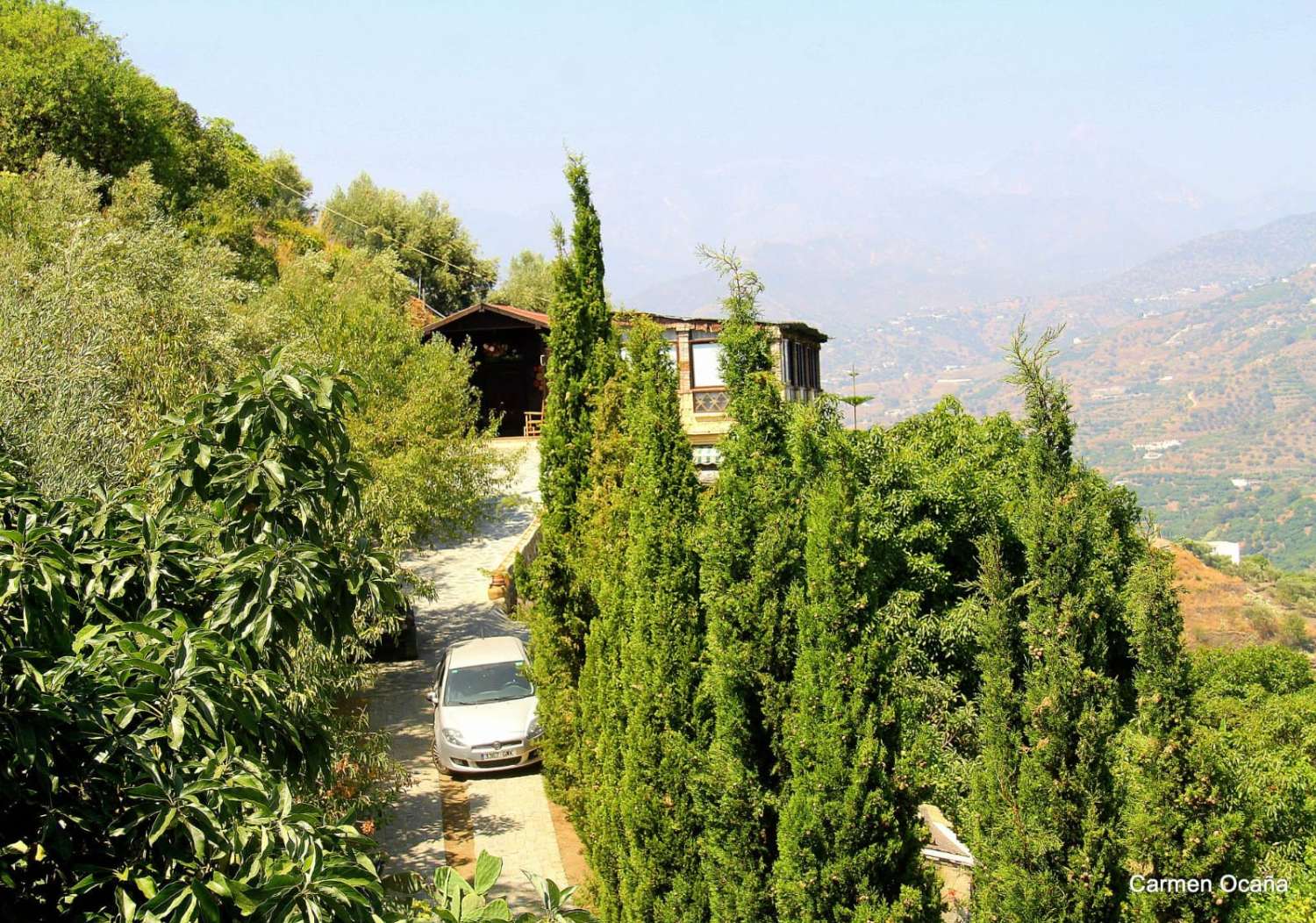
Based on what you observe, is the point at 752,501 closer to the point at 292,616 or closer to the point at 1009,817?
the point at 1009,817

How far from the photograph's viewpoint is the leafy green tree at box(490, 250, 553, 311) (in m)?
54.3

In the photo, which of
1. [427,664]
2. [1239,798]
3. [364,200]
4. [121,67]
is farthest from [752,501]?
[364,200]

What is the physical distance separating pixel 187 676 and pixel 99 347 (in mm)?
8406

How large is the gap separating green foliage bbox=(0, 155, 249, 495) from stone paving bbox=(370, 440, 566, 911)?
5.28m

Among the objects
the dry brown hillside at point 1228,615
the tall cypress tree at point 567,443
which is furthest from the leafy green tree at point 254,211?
the dry brown hillside at point 1228,615

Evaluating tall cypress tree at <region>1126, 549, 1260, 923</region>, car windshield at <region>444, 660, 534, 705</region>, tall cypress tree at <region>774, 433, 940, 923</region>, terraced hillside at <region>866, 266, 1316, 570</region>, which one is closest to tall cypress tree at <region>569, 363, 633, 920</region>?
tall cypress tree at <region>774, 433, 940, 923</region>

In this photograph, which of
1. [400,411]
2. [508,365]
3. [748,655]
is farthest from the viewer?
[508,365]

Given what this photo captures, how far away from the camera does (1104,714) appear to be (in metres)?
6.99

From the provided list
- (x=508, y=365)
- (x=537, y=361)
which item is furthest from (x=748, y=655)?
(x=508, y=365)

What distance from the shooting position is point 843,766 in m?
7.59

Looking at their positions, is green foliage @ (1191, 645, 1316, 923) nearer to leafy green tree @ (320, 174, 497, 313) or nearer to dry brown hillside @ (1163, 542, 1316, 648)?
dry brown hillside @ (1163, 542, 1316, 648)

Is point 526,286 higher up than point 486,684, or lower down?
higher up

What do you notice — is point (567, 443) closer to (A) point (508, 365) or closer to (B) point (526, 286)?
(A) point (508, 365)

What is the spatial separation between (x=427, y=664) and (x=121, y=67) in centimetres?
2783
